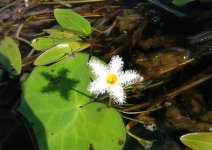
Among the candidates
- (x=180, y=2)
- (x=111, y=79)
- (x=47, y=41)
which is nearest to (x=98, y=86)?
(x=111, y=79)

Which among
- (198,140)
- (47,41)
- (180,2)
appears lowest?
(198,140)

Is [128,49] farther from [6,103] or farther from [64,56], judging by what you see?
[6,103]

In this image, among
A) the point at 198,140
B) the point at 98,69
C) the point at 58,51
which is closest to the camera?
the point at 198,140

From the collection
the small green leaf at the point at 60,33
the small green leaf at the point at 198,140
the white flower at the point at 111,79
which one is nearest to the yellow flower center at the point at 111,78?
the white flower at the point at 111,79

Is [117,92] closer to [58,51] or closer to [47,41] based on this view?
[58,51]

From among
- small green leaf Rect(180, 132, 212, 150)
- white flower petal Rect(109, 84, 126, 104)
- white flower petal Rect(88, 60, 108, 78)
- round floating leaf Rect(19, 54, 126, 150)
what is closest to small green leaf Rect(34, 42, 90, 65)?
round floating leaf Rect(19, 54, 126, 150)

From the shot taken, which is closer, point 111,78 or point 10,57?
point 111,78

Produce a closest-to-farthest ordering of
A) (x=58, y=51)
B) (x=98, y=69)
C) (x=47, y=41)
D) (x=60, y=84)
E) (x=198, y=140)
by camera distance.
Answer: (x=198, y=140)
(x=98, y=69)
(x=60, y=84)
(x=58, y=51)
(x=47, y=41)

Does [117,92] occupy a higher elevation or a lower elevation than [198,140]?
higher
